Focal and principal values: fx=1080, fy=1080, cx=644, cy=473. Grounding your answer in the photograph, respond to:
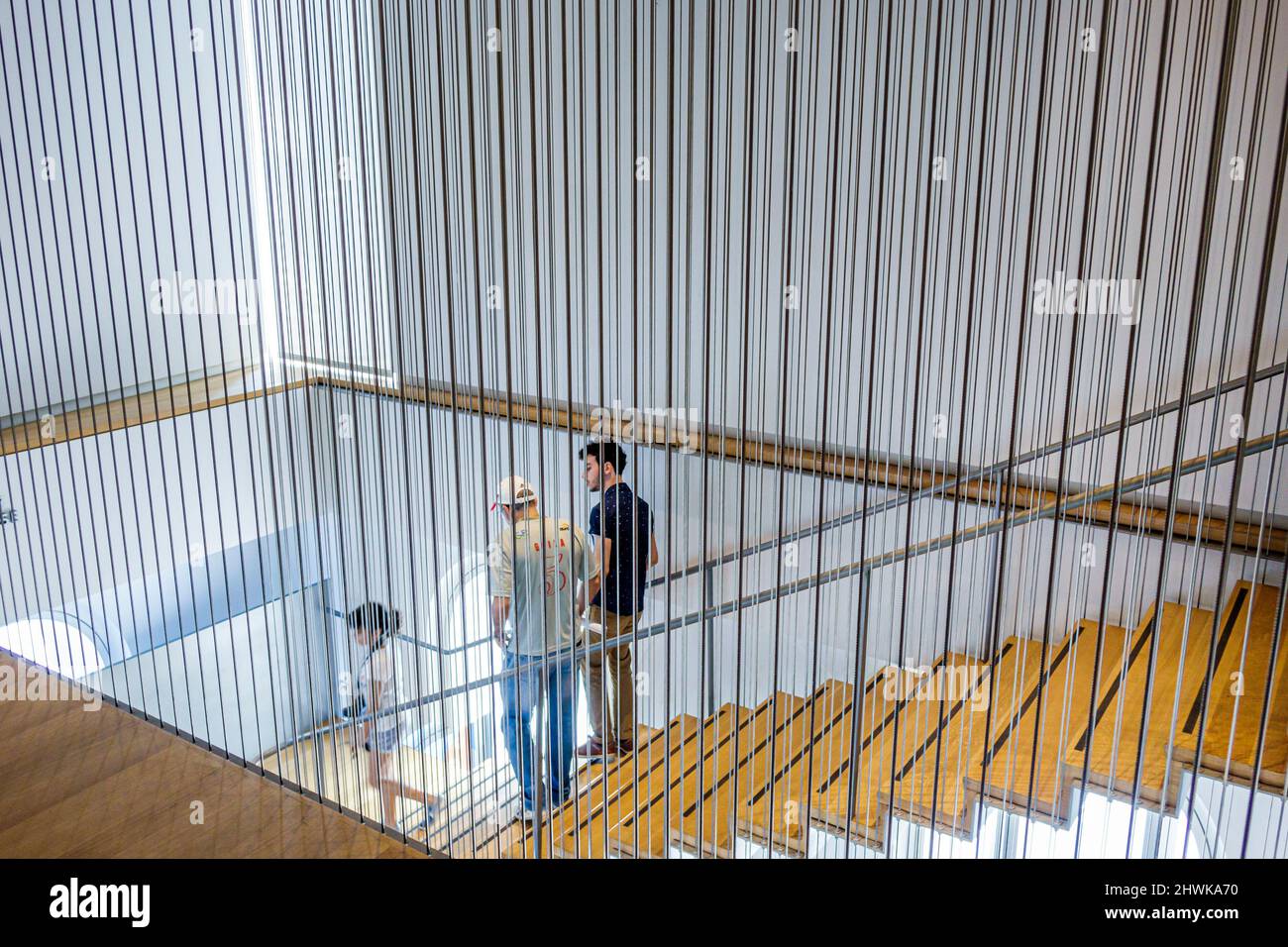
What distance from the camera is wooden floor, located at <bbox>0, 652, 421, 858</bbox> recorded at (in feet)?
6.38

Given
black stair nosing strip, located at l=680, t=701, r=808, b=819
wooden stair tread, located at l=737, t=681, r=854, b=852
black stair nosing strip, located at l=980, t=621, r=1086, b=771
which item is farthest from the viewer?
black stair nosing strip, located at l=980, t=621, r=1086, b=771

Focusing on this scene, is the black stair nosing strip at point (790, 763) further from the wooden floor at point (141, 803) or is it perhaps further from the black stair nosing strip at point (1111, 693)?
the wooden floor at point (141, 803)

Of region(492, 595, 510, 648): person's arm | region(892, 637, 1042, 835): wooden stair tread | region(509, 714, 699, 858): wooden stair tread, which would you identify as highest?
region(492, 595, 510, 648): person's arm

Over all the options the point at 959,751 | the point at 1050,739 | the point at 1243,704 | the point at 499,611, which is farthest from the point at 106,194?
the point at 1243,704

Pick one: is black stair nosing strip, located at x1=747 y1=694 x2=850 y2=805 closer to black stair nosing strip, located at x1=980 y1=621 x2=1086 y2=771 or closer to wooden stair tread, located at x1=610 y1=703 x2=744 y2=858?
wooden stair tread, located at x1=610 y1=703 x2=744 y2=858

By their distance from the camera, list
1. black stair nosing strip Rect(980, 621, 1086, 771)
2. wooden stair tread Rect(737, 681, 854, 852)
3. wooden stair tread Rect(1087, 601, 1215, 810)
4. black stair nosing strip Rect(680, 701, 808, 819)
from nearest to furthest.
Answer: black stair nosing strip Rect(680, 701, 808, 819) < wooden stair tread Rect(1087, 601, 1215, 810) < wooden stair tread Rect(737, 681, 854, 852) < black stair nosing strip Rect(980, 621, 1086, 771)

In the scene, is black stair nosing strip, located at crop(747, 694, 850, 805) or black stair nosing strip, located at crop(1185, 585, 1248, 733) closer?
black stair nosing strip, located at crop(747, 694, 850, 805)

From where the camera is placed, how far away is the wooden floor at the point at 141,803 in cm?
194

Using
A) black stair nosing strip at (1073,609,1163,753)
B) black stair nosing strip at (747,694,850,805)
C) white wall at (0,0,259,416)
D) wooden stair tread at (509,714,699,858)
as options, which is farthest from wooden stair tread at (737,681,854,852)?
white wall at (0,0,259,416)

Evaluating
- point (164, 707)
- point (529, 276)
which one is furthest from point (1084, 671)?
point (164, 707)

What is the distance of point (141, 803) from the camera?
2064mm

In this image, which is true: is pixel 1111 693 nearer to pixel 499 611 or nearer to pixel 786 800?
pixel 786 800

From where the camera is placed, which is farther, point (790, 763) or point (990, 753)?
point (990, 753)
